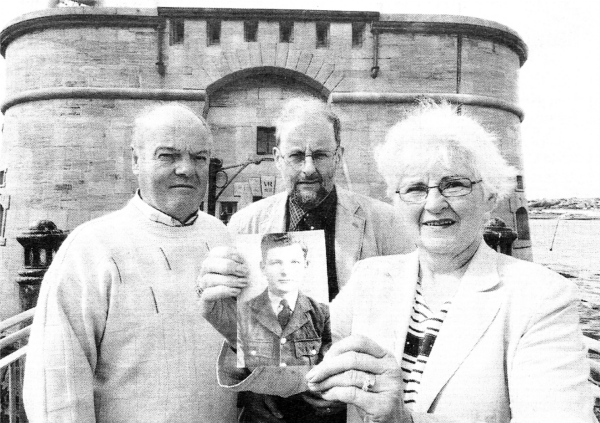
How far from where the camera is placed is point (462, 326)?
688mm

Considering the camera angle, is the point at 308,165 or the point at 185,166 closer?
the point at 185,166

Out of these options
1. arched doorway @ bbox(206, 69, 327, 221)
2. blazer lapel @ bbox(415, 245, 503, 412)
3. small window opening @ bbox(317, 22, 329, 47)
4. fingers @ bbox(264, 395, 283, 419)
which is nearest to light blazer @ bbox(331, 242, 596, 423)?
blazer lapel @ bbox(415, 245, 503, 412)

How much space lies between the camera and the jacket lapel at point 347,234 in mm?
1220

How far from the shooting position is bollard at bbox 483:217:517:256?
2.13m

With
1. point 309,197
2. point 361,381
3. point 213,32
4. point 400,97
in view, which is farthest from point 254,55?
point 361,381

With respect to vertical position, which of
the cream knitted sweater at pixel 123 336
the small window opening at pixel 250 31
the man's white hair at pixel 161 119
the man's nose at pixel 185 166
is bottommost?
the cream knitted sweater at pixel 123 336

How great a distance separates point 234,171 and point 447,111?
291 centimetres

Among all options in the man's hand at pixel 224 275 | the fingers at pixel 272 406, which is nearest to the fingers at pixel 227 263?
the man's hand at pixel 224 275

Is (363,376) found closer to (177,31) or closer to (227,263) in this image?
(227,263)

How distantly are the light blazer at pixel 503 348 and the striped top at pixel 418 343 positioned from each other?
0.01 m

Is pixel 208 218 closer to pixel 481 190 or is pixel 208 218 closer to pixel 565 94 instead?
pixel 481 190

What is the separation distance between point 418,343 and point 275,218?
635mm

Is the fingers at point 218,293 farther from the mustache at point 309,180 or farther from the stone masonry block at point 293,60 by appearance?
the stone masonry block at point 293,60

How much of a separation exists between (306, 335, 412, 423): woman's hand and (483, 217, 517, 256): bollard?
161cm
